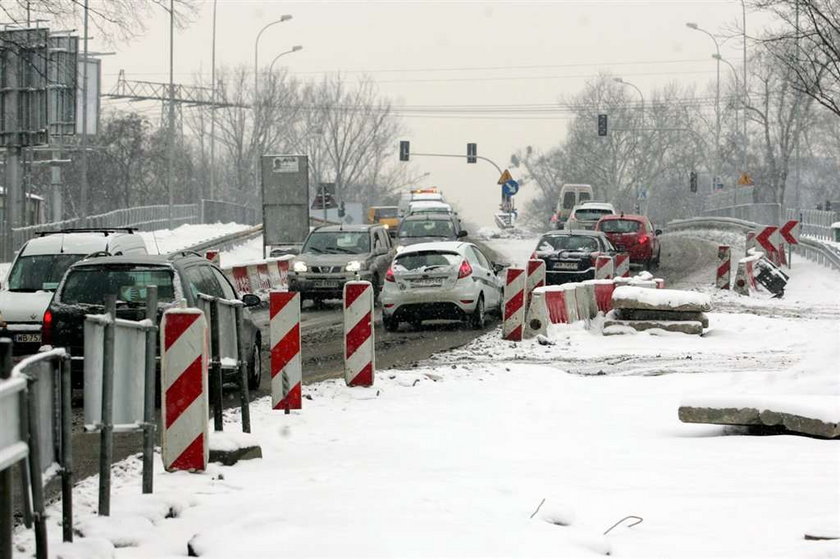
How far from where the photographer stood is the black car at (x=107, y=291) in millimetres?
14148

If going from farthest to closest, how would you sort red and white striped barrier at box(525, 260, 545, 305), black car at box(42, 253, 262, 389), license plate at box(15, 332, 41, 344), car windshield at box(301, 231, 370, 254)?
car windshield at box(301, 231, 370, 254) < red and white striped barrier at box(525, 260, 545, 305) < license plate at box(15, 332, 41, 344) < black car at box(42, 253, 262, 389)

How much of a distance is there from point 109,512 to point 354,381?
6.49 metres

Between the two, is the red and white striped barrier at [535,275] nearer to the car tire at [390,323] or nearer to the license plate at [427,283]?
the license plate at [427,283]

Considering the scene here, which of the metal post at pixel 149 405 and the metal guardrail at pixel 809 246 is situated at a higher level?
the metal post at pixel 149 405

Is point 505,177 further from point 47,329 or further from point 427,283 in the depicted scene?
point 47,329

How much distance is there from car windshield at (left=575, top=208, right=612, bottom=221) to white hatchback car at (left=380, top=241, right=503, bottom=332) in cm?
2853

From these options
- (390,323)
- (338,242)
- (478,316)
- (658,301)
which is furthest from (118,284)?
(338,242)

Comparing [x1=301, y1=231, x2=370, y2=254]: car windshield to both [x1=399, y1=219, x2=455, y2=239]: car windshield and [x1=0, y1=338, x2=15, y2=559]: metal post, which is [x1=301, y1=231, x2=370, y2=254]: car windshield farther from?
[x1=0, y1=338, x2=15, y2=559]: metal post

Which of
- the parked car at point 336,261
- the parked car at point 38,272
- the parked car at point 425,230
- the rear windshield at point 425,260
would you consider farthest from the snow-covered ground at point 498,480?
the parked car at point 425,230

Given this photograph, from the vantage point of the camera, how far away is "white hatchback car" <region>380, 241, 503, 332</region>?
23.0m

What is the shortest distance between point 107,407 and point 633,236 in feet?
109

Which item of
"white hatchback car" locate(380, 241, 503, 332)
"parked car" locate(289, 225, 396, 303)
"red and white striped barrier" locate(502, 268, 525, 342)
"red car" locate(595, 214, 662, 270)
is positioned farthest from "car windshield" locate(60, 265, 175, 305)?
"red car" locate(595, 214, 662, 270)

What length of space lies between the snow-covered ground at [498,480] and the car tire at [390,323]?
7.18m

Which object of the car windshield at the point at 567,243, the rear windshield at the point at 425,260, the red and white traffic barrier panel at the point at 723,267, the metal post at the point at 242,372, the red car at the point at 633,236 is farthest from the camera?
the red car at the point at 633,236
